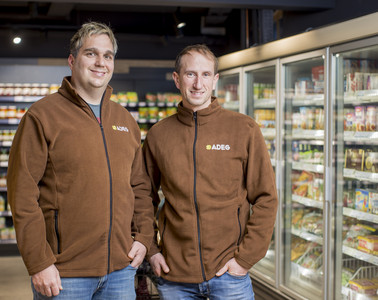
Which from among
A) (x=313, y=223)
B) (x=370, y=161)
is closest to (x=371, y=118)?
(x=370, y=161)

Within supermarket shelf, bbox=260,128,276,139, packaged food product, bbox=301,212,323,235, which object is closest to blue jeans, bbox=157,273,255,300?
packaged food product, bbox=301,212,323,235

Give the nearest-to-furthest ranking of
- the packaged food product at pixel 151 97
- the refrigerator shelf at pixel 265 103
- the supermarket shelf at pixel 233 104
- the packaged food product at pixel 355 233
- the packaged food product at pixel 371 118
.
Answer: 1. the packaged food product at pixel 371 118
2. the packaged food product at pixel 355 233
3. the refrigerator shelf at pixel 265 103
4. the supermarket shelf at pixel 233 104
5. the packaged food product at pixel 151 97

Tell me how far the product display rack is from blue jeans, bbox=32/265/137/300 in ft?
7.10

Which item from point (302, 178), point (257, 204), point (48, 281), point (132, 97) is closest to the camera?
point (48, 281)

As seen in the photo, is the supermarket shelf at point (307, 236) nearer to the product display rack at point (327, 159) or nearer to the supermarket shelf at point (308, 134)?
the product display rack at point (327, 159)

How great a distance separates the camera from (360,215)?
143 inches

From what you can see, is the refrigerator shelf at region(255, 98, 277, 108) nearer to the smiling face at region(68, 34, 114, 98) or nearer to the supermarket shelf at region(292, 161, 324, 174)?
the supermarket shelf at region(292, 161, 324, 174)

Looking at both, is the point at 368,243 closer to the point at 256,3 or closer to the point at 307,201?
the point at 307,201

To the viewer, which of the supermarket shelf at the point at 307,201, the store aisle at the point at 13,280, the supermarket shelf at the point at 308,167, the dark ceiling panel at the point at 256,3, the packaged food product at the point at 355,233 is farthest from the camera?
the store aisle at the point at 13,280

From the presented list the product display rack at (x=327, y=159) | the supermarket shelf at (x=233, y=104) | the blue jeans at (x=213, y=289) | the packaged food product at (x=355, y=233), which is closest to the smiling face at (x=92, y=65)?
the blue jeans at (x=213, y=289)

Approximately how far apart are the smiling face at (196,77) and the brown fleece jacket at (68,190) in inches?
14.5

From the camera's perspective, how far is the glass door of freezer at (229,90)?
576cm

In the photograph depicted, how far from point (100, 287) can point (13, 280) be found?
415 cm

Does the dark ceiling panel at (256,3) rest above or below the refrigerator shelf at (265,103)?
above
